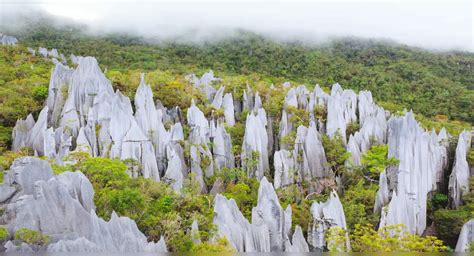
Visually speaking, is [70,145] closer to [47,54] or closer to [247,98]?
[247,98]

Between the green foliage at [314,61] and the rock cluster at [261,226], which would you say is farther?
the green foliage at [314,61]

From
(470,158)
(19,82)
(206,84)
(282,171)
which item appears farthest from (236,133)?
(19,82)

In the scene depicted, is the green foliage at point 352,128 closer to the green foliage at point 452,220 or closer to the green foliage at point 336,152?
the green foliage at point 336,152

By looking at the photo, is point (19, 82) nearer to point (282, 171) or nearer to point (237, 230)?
point (282, 171)

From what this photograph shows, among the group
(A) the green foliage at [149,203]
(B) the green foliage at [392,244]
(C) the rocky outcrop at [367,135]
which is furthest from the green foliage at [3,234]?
(C) the rocky outcrop at [367,135]

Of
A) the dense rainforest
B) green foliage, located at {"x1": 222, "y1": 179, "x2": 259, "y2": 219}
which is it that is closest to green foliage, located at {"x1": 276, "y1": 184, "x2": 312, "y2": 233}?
the dense rainforest

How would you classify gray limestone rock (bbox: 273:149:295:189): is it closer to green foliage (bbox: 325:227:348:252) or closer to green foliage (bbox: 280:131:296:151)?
green foliage (bbox: 280:131:296:151)
